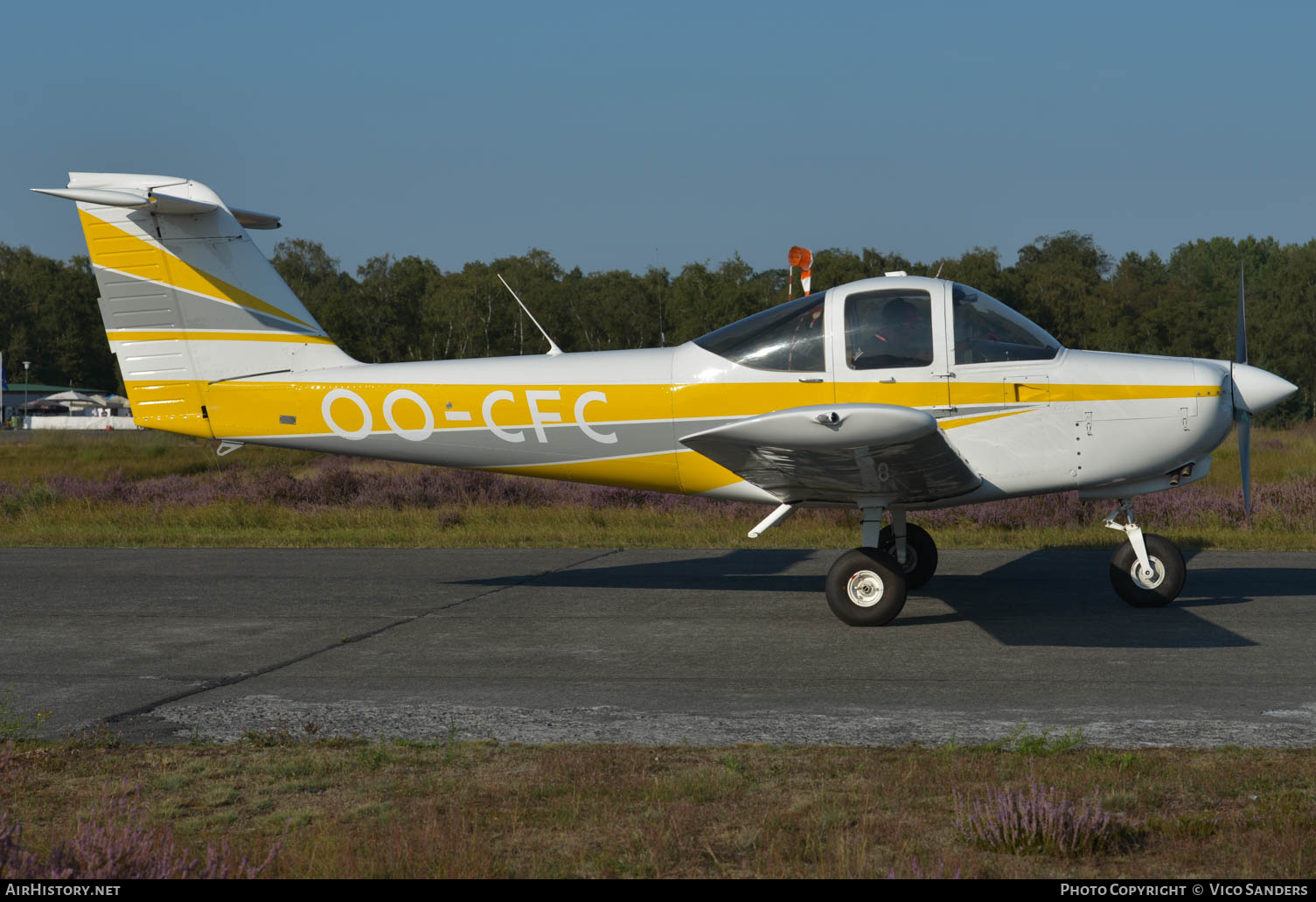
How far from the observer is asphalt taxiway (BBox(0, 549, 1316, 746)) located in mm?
5730

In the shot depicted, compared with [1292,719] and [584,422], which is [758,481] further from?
[1292,719]

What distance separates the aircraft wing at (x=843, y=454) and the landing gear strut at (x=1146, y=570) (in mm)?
1527

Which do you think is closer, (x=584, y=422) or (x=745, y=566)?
(x=584, y=422)

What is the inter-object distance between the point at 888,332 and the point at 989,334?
79 cm

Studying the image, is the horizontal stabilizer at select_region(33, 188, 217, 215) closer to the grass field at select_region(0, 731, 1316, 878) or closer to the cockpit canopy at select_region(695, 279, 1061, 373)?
the cockpit canopy at select_region(695, 279, 1061, 373)

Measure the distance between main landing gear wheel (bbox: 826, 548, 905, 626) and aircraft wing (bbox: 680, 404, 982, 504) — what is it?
0.58 metres

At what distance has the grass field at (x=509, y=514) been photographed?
1423 centimetres

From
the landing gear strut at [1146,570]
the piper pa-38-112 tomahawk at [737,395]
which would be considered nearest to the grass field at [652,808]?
the piper pa-38-112 tomahawk at [737,395]

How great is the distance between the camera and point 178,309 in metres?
9.78

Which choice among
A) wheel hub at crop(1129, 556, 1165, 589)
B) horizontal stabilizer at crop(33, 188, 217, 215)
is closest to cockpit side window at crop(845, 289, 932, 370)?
wheel hub at crop(1129, 556, 1165, 589)

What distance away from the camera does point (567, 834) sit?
3.96 metres

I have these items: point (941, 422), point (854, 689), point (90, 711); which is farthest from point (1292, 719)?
point (90, 711)

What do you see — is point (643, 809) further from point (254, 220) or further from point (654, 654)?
point (254, 220)
